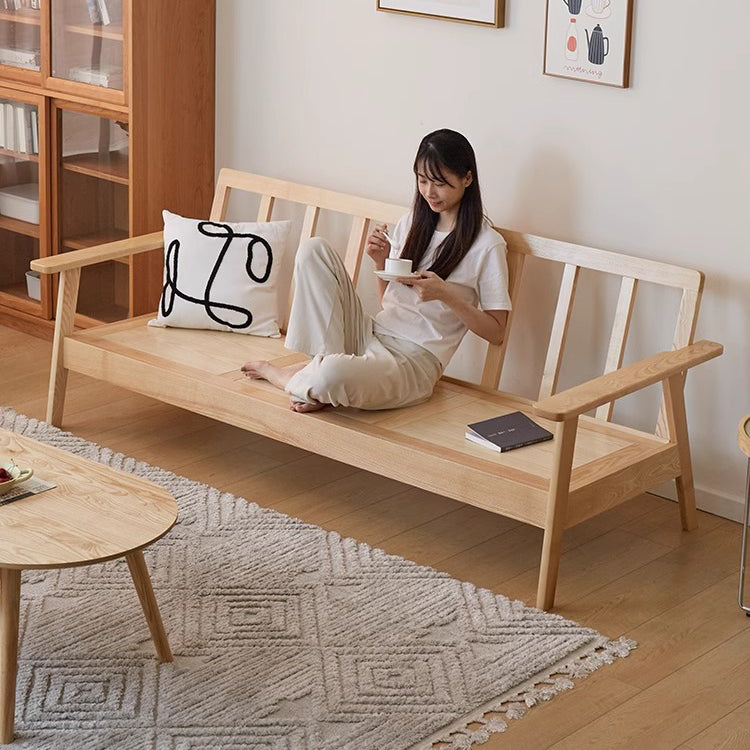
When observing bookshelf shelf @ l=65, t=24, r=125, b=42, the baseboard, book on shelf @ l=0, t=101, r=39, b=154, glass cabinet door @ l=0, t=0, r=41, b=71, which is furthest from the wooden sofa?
glass cabinet door @ l=0, t=0, r=41, b=71

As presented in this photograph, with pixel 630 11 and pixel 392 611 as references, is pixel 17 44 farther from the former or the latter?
pixel 392 611

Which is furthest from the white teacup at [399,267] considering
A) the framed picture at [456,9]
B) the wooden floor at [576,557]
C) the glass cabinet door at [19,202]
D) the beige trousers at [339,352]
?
the glass cabinet door at [19,202]

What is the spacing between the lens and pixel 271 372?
11.5 ft

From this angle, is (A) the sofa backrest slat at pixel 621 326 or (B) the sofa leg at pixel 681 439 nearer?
(B) the sofa leg at pixel 681 439

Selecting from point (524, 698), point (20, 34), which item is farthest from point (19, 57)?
point (524, 698)

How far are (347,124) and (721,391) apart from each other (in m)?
1.43

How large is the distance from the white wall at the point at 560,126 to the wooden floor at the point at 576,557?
36cm

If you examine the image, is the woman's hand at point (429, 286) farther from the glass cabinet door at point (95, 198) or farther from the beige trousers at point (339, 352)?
the glass cabinet door at point (95, 198)

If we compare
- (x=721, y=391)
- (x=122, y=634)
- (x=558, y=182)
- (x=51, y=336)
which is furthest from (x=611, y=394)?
(x=51, y=336)

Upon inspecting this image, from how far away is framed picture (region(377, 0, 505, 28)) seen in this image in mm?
3559

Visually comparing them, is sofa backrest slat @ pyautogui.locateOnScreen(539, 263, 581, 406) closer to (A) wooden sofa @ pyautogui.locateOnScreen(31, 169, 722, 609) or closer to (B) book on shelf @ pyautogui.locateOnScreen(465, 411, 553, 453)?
(A) wooden sofa @ pyautogui.locateOnScreen(31, 169, 722, 609)

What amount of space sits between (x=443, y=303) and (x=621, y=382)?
1.97 ft

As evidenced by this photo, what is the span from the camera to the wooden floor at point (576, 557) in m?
2.51

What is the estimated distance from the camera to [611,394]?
290cm
